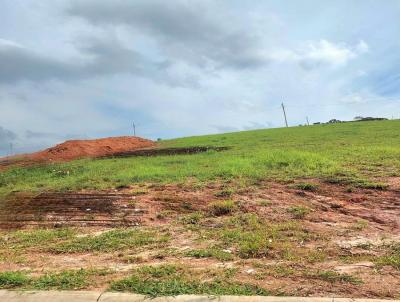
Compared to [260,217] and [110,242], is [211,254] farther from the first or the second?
[260,217]

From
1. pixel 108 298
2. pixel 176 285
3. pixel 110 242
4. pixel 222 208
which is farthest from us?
pixel 222 208

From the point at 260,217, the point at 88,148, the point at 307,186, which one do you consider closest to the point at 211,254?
the point at 260,217

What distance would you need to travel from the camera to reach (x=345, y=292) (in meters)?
5.08

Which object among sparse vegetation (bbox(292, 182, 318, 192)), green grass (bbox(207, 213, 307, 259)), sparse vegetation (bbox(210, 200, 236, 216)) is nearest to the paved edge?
green grass (bbox(207, 213, 307, 259))

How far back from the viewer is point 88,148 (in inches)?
1211

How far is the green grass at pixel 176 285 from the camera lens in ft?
17.1

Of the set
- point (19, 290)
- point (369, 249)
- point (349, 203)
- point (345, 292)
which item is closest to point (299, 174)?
point (349, 203)

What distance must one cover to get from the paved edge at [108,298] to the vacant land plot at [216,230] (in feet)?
0.54

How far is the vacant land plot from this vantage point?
5.64 meters

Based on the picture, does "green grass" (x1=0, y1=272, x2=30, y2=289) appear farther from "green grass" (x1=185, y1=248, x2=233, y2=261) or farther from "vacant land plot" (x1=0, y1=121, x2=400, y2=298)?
"green grass" (x1=185, y1=248, x2=233, y2=261)

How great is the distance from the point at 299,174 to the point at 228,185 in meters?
2.13

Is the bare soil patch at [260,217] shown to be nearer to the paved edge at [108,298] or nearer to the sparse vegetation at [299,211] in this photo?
the sparse vegetation at [299,211]

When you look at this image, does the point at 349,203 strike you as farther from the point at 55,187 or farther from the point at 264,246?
the point at 55,187

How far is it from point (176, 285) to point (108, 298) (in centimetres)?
77
